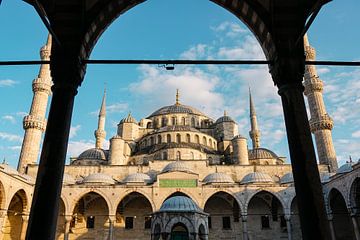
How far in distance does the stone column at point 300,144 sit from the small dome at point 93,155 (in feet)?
90.8

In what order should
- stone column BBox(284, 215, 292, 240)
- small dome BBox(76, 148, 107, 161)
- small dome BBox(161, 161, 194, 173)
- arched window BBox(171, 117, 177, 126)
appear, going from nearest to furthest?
stone column BBox(284, 215, 292, 240), small dome BBox(161, 161, 194, 173), small dome BBox(76, 148, 107, 161), arched window BBox(171, 117, 177, 126)

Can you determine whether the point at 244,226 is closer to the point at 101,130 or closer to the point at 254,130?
the point at 254,130

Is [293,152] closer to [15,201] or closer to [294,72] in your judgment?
[294,72]

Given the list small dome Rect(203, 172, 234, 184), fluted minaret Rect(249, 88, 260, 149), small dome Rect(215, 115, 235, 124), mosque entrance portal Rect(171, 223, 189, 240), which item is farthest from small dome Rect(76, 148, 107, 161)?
mosque entrance portal Rect(171, 223, 189, 240)

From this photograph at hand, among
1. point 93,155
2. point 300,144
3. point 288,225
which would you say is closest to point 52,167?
point 300,144

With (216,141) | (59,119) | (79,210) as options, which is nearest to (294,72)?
(59,119)

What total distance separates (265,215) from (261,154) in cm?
806

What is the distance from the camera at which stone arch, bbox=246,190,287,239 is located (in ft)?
76.4

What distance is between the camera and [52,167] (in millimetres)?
4215

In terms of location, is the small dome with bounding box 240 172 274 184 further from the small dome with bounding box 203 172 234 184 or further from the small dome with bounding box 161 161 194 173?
the small dome with bounding box 161 161 194 173

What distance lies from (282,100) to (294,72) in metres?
0.47

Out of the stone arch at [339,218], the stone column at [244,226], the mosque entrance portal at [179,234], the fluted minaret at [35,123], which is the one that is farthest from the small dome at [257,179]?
the fluted minaret at [35,123]

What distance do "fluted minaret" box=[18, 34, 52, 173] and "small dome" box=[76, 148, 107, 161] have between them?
17.7ft

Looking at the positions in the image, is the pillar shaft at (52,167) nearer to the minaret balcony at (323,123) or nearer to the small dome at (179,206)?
the small dome at (179,206)
